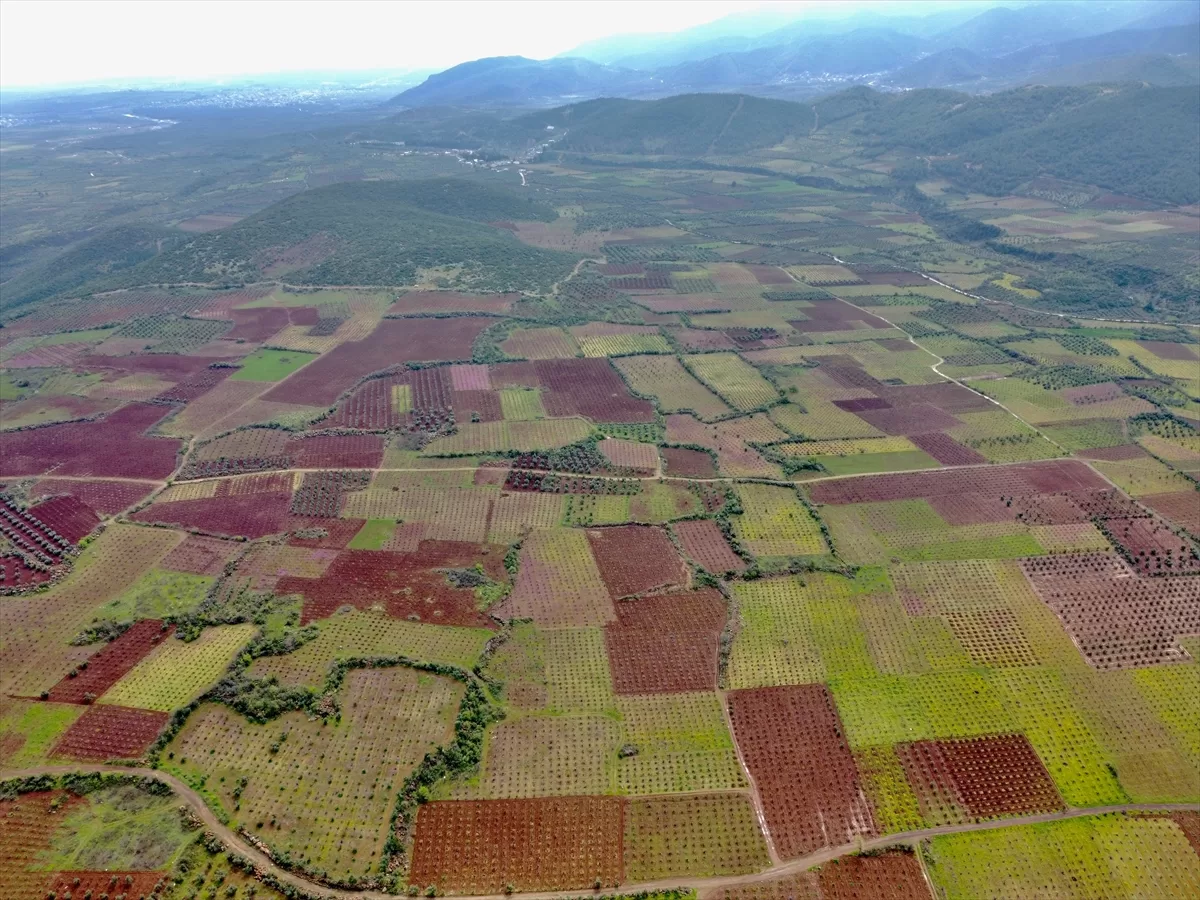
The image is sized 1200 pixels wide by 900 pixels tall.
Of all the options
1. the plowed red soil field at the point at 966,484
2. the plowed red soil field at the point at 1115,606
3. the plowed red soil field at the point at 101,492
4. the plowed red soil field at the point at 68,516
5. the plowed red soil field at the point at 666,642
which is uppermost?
the plowed red soil field at the point at 68,516

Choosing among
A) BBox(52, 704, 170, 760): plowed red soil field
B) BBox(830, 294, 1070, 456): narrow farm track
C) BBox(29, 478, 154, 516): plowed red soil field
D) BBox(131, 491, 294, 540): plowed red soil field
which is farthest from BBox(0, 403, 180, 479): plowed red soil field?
BBox(830, 294, 1070, 456): narrow farm track

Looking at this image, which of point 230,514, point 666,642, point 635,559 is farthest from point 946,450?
point 230,514

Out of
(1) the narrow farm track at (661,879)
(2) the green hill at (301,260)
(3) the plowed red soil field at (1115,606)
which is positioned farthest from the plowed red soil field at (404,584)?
(2) the green hill at (301,260)

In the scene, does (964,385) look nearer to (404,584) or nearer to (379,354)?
(404,584)

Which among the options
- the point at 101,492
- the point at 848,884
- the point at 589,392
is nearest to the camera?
the point at 848,884

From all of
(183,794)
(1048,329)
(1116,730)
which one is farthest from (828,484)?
(1048,329)

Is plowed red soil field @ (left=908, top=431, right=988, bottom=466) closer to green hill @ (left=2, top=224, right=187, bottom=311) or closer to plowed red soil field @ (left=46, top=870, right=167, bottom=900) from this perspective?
plowed red soil field @ (left=46, top=870, right=167, bottom=900)

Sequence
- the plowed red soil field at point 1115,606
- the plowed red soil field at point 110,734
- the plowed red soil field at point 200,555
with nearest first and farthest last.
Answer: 1. the plowed red soil field at point 110,734
2. the plowed red soil field at point 1115,606
3. the plowed red soil field at point 200,555

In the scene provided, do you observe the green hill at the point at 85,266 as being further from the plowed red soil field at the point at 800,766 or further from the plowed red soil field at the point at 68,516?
the plowed red soil field at the point at 800,766

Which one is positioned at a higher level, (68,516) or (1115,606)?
(68,516)
